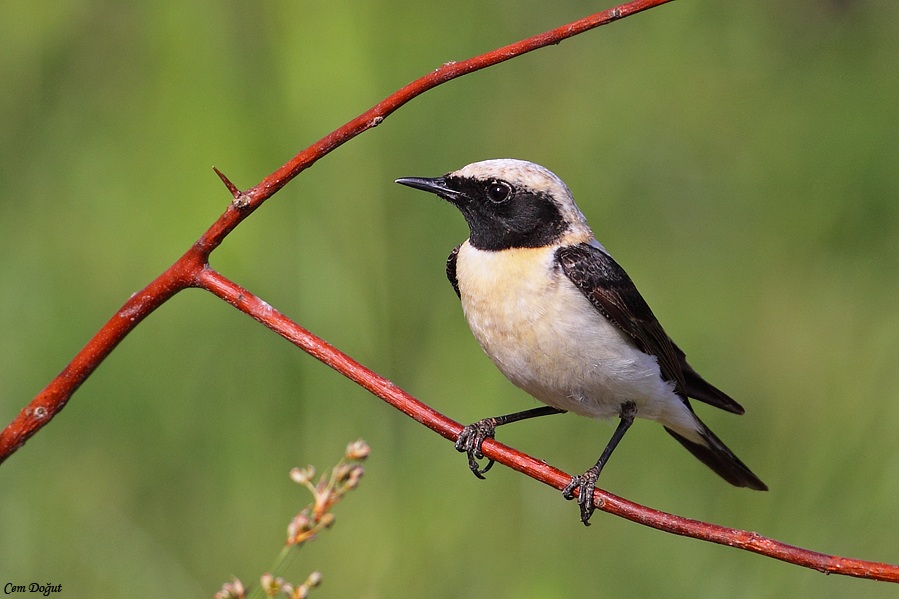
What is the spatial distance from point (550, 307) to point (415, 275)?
188 cm

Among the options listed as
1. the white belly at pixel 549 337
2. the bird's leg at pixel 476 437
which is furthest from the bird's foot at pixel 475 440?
the white belly at pixel 549 337

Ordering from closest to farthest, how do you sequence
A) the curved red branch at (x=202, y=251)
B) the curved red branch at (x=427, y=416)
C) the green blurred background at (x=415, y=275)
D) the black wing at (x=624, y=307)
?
the curved red branch at (x=202, y=251) < the curved red branch at (x=427, y=416) < the black wing at (x=624, y=307) < the green blurred background at (x=415, y=275)

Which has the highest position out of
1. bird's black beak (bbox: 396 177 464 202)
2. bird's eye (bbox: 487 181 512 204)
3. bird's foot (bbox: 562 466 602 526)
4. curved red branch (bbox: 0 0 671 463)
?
bird's eye (bbox: 487 181 512 204)

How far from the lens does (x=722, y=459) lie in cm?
408

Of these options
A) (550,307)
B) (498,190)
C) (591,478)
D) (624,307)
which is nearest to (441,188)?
(498,190)

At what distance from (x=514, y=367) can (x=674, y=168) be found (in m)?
2.95

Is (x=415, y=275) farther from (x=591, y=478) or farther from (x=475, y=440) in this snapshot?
(x=591, y=478)

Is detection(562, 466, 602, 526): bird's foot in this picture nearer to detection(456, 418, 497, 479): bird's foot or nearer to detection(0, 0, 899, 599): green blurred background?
detection(456, 418, 497, 479): bird's foot

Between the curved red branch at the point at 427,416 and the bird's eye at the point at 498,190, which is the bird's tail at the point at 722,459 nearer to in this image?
the bird's eye at the point at 498,190

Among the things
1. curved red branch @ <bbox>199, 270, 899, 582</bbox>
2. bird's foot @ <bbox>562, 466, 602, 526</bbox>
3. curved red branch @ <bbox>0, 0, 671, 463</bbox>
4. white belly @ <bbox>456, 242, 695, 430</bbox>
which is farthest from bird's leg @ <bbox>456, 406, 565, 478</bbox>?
curved red branch @ <bbox>0, 0, 671, 463</bbox>

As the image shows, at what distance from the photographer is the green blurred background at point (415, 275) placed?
4.50 m

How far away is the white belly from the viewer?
346 centimetres

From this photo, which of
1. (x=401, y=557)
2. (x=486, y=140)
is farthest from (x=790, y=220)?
(x=401, y=557)

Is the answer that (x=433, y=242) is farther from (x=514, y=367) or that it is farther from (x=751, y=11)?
(x=751, y=11)
